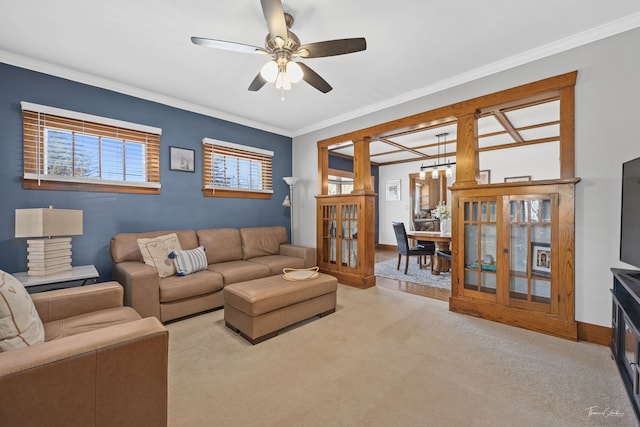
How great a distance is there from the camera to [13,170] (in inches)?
109

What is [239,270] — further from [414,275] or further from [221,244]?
[414,275]

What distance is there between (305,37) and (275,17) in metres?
0.72

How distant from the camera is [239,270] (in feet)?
11.3

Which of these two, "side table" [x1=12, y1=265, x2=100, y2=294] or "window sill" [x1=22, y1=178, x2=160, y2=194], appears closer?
"side table" [x1=12, y1=265, x2=100, y2=294]

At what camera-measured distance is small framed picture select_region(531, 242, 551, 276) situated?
264cm

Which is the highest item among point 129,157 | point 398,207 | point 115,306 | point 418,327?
point 129,157

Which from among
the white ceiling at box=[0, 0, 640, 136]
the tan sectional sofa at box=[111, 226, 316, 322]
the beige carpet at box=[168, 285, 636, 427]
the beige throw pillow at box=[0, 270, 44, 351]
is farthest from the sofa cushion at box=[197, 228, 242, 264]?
the beige throw pillow at box=[0, 270, 44, 351]

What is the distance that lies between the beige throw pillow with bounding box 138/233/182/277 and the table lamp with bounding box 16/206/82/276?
0.61 meters

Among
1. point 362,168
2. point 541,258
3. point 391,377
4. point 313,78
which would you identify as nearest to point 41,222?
point 313,78

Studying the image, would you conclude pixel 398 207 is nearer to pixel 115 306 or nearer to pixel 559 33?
pixel 559 33

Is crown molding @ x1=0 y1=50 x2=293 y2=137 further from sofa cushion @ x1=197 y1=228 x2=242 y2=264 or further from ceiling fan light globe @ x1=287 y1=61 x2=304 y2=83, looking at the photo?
ceiling fan light globe @ x1=287 y1=61 x2=304 y2=83

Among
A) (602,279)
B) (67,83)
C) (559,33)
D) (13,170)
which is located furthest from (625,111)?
(13,170)

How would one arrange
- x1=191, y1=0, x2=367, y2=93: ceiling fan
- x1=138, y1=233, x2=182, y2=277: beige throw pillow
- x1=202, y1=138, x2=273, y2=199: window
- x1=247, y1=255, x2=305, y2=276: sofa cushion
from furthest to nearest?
x1=202, y1=138, x2=273, y2=199: window < x1=247, y1=255, x2=305, y2=276: sofa cushion < x1=138, y1=233, x2=182, y2=277: beige throw pillow < x1=191, y1=0, x2=367, y2=93: ceiling fan

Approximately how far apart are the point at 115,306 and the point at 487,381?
2.83m
